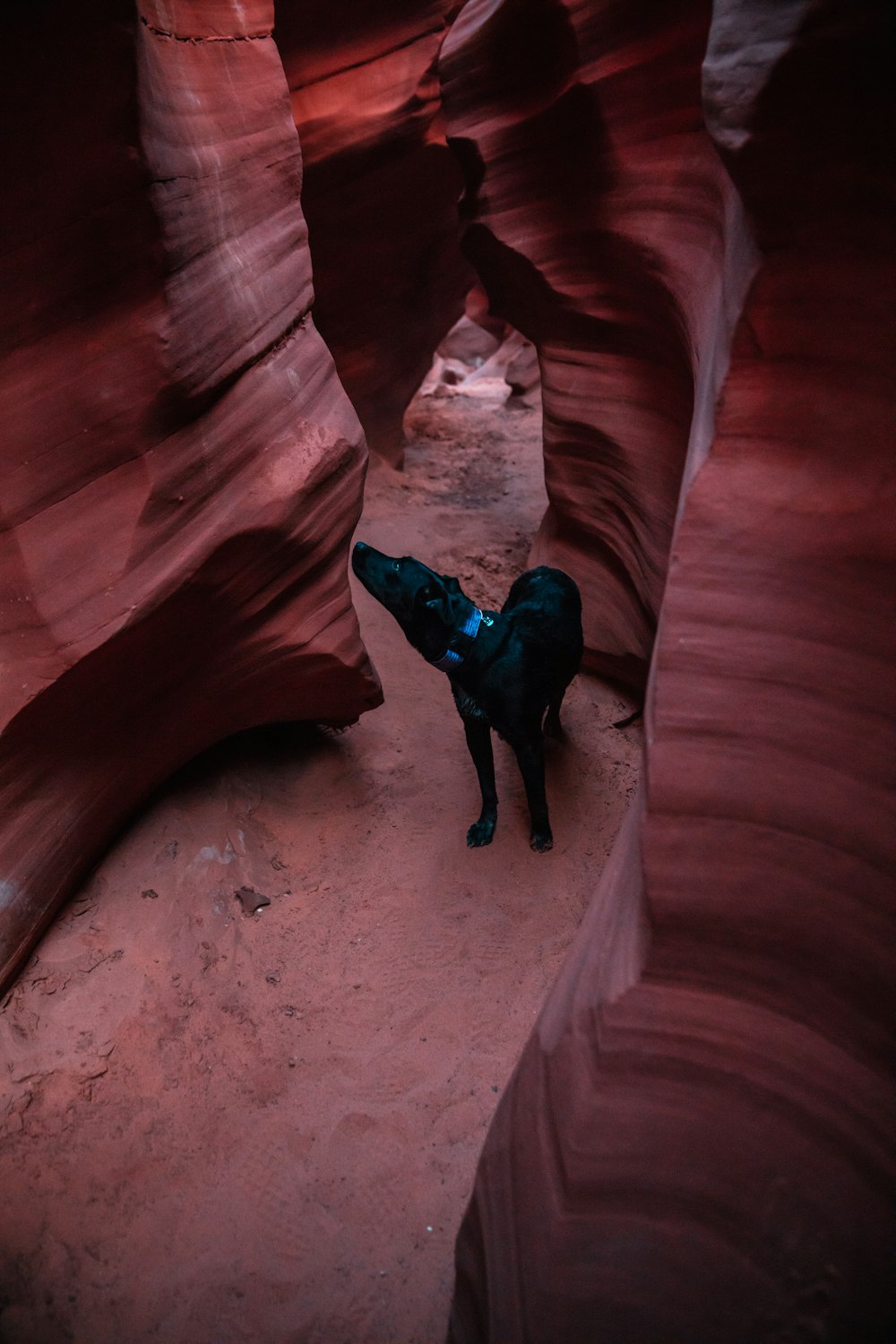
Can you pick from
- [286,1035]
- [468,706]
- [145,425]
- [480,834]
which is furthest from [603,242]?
[286,1035]

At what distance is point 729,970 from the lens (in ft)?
4.92

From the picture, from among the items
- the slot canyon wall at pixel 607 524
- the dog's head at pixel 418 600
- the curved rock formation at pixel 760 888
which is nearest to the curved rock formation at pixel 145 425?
the slot canyon wall at pixel 607 524

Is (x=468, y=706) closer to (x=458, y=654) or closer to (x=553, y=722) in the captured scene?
(x=458, y=654)

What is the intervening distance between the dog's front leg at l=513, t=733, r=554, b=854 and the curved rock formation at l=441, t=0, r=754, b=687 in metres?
0.79

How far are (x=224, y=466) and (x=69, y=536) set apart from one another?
56 centimetres

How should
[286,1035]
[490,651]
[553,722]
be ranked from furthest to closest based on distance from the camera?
[553,722] < [490,651] < [286,1035]

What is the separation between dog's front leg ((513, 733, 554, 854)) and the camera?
334 cm

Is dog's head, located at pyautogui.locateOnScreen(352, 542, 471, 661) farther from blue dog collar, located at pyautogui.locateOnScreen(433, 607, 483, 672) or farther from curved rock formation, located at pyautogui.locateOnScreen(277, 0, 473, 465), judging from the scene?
curved rock formation, located at pyautogui.locateOnScreen(277, 0, 473, 465)

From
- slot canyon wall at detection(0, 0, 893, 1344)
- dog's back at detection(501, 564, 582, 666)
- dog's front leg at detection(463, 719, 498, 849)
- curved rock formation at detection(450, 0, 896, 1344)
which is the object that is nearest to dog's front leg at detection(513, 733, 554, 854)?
dog's front leg at detection(463, 719, 498, 849)

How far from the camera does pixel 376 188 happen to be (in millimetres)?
5418

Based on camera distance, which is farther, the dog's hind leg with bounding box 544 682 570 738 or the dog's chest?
the dog's hind leg with bounding box 544 682 570 738

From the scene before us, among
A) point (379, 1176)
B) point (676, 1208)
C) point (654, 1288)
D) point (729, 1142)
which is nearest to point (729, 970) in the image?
point (729, 1142)

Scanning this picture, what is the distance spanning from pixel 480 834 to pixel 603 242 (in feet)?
8.62

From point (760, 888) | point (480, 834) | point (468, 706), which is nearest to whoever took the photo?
point (760, 888)
